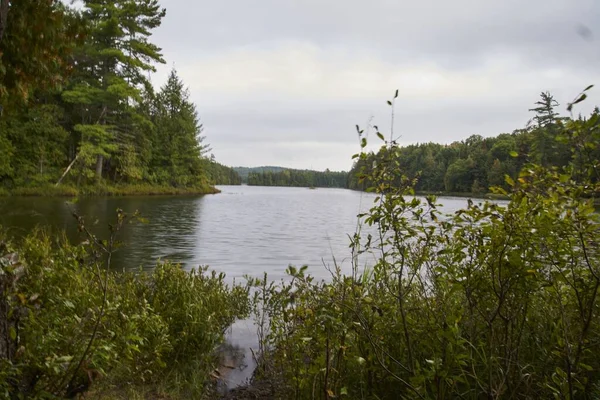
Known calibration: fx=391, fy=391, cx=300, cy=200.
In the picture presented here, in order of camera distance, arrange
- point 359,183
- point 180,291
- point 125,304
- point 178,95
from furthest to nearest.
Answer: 1. point 178,95
2. point 180,291
3. point 125,304
4. point 359,183

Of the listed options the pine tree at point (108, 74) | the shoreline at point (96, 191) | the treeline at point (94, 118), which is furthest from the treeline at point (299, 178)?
the pine tree at point (108, 74)

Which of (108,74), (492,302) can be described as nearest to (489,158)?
(108,74)

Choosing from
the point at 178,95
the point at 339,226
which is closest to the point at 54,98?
the point at 178,95

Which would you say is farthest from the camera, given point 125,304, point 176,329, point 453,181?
point 453,181

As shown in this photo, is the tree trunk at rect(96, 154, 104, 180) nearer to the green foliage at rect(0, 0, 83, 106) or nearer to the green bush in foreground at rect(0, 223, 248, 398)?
the green bush in foreground at rect(0, 223, 248, 398)

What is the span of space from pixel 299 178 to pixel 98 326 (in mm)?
170679

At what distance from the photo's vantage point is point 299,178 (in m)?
173

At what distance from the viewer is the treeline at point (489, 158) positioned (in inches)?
98.2

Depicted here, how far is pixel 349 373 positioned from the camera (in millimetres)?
3494

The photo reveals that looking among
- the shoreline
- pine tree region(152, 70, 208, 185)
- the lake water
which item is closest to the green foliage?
the lake water

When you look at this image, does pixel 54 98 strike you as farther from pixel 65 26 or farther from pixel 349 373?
pixel 349 373

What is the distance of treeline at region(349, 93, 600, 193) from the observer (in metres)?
2.49

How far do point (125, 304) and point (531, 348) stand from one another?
394 cm

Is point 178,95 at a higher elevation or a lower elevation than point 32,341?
higher
